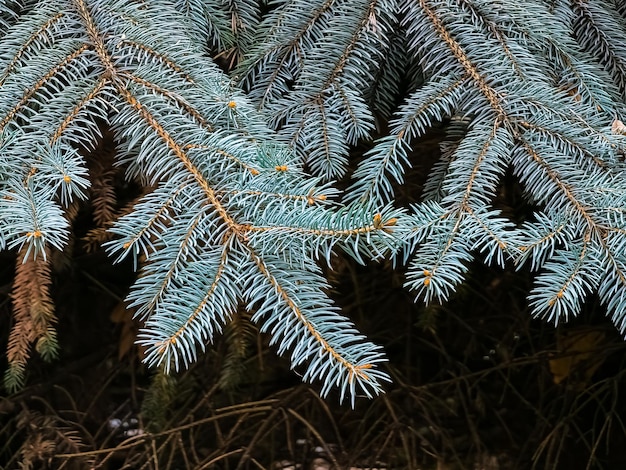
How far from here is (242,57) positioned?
3.12 ft

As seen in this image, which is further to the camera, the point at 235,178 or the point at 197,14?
the point at 197,14

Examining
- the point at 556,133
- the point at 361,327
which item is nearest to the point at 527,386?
the point at 361,327

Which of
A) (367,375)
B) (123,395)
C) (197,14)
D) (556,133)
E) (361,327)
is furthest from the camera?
(123,395)

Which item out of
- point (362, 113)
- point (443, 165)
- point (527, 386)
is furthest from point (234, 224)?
point (527, 386)

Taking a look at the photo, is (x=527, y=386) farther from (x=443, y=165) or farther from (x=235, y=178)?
(x=235, y=178)

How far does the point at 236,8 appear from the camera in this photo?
0.97 m

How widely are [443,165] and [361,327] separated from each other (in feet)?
2.93

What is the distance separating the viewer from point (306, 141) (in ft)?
2.86

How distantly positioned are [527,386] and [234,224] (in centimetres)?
142

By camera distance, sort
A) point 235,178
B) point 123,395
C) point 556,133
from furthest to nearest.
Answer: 1. point 123,395
2. point 556,133
3. point 235,178

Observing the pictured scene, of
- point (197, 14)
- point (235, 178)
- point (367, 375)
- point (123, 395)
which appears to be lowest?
point (123, 395)

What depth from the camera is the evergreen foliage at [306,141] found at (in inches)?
24.1

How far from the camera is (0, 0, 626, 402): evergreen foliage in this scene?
61cm

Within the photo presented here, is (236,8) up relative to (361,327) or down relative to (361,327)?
up
